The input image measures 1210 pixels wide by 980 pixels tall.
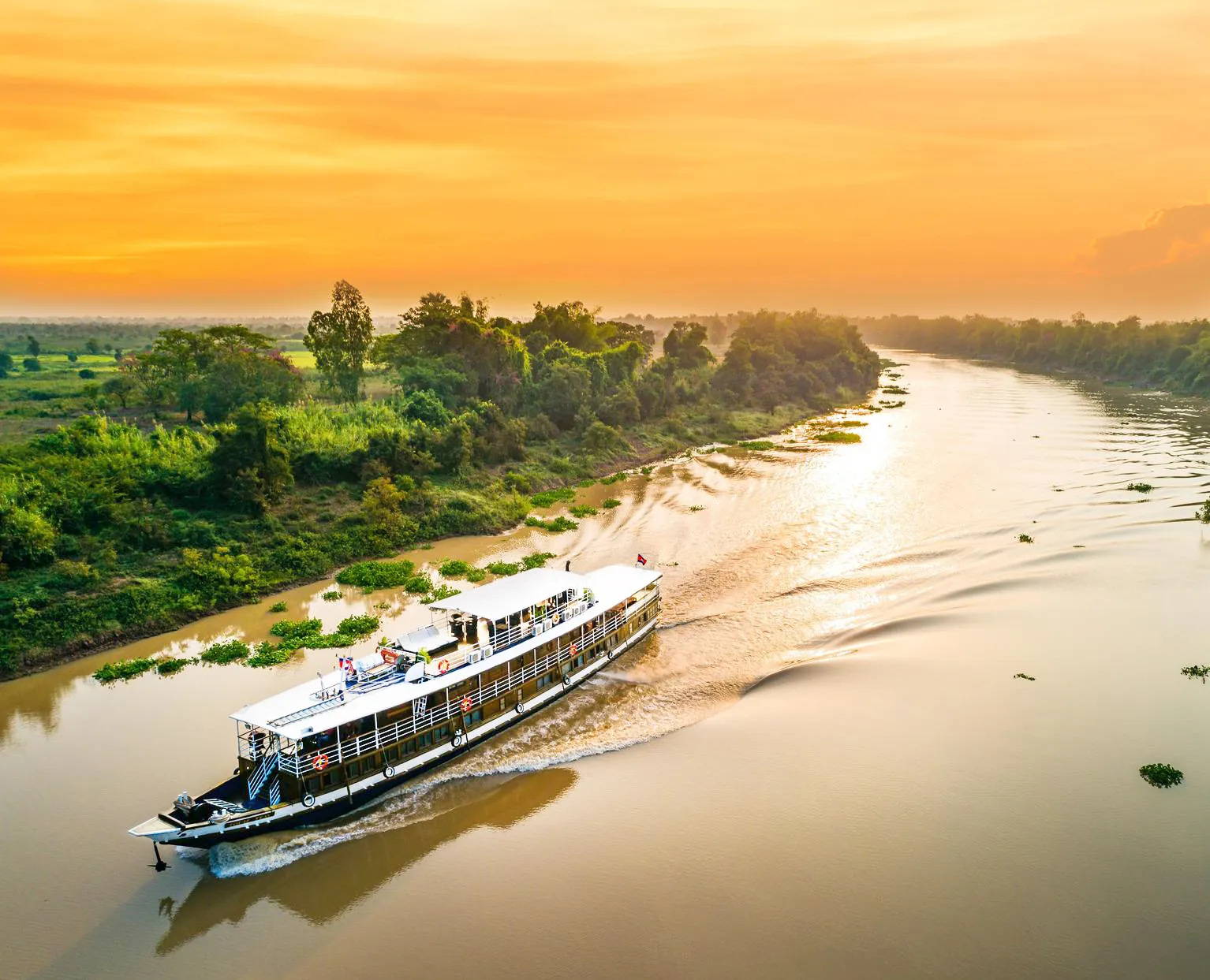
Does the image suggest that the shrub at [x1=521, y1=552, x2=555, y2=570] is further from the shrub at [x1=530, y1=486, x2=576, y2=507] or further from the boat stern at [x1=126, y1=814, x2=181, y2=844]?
the boat stern at [x1=126, y1=814, x2=181, y2=844]

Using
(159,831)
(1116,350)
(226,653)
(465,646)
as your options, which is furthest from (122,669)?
(1116,350)


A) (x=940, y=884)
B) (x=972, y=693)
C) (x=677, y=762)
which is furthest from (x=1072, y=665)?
(x=677, y=762)

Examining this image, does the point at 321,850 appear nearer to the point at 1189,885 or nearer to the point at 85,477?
the point at 1189,885

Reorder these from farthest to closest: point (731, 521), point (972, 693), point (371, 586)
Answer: point (731, 521), point (371, 586), point (972, 693)

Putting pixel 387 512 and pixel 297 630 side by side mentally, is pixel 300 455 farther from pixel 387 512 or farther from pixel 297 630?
pixel 297 630

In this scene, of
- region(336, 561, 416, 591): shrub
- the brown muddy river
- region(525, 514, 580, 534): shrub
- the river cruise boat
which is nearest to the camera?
the brown muddy river

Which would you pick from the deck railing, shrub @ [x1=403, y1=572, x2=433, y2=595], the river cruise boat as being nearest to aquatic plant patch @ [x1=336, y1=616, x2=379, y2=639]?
shrub @ [x1=403, y1=572, x2=433, y2=595]
